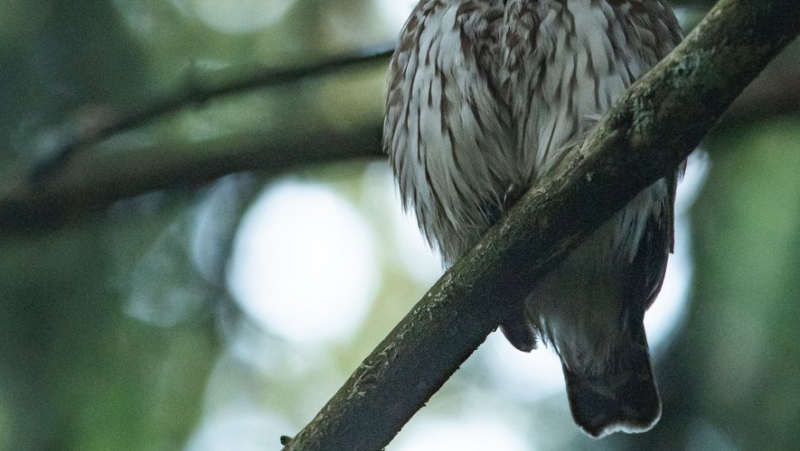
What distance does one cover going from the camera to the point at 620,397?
372 centimetres

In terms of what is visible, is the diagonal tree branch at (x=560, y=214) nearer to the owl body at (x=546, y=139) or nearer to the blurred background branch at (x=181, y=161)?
the owl body at (x=546, y=139)

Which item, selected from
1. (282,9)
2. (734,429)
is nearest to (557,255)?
(734,429)

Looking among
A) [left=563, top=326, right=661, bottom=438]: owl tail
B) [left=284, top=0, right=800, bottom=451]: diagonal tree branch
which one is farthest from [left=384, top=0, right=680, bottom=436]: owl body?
[left=284, top=0, right=800, bottom=451]: diagonal tree branch

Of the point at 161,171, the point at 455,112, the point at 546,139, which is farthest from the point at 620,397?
the point at 161,171

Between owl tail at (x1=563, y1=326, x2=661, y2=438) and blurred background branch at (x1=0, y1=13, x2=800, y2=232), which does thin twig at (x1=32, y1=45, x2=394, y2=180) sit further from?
owl tail at (x1=563, y1=326, x2=661, y2=438)

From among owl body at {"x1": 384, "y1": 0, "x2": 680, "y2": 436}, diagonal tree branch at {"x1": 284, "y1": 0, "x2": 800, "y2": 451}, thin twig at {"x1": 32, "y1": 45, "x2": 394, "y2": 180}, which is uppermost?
thin twig at {"x1": 32, "y1": 45, "x2": 394, "y2": 180}

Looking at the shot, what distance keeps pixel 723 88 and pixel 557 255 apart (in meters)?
0.56

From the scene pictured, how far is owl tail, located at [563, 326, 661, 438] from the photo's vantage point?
3680 millimetres

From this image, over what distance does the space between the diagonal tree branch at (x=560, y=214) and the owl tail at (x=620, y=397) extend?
4.11 ft

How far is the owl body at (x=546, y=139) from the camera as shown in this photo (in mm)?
3232

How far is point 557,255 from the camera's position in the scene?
2.47 meters

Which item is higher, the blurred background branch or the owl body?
the blurred background branch

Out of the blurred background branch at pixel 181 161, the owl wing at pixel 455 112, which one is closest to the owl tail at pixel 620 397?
the owl wing at pixel 455 112

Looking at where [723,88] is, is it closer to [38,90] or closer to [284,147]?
[284,147]
